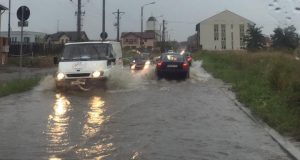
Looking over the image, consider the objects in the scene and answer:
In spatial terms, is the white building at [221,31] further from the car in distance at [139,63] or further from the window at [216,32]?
the car in distance at [139,63]

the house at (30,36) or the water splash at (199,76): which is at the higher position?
the house at (30,36)

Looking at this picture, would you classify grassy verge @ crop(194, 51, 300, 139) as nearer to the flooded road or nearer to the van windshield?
the flooded road

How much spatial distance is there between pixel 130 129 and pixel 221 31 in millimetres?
115352

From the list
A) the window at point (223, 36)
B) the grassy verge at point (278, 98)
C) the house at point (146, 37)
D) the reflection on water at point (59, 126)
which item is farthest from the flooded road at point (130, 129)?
the house at point (146, 37)

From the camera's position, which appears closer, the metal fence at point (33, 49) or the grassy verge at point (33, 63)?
the grassy verge at point (33, 63)

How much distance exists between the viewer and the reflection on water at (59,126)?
955 centimetres

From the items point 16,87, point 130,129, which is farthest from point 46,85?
point 130,129

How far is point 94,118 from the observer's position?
523 inches

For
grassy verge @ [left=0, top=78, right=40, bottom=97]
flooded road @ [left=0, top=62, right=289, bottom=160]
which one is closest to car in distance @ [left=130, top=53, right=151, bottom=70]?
grassy verge @ [left=0, top=78, right=40, bottom=97]

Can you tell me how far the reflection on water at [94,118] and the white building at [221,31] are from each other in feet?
337

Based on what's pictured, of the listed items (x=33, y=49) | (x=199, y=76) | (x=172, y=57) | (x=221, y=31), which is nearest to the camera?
(x=172, y=57)

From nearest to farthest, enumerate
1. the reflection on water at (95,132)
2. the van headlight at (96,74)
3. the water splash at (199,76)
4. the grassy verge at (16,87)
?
the reflection on water at (95,132) → the grassy verge at (16,87) → the van headlight at (96,74) → the water splash at (199,76)

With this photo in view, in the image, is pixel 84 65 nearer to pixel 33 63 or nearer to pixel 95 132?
pixel 95 132

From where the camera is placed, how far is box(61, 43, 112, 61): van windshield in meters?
21.8
